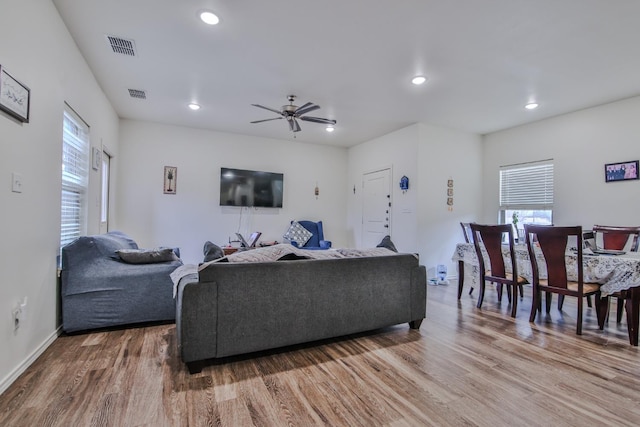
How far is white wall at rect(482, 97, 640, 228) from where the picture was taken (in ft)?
13.3

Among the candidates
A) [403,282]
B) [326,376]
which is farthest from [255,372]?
[403,282]

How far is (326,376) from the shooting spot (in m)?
2.09

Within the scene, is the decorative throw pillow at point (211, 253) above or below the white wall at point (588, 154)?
below

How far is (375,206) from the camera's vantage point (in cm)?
614

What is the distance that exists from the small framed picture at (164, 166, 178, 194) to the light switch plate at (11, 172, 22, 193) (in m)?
3.52

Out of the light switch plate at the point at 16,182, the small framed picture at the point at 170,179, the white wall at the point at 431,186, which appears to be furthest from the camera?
the small framed picture at the point at 170,179

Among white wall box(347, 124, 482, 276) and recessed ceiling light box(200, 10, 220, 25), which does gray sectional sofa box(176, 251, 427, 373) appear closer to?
recessed ceiling light box(200, 10, 220, 25)

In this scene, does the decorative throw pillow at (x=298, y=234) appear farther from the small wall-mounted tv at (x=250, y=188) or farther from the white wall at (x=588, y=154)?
the white wall at (x=588, y=154)

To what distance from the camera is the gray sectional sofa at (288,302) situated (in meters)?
2.09

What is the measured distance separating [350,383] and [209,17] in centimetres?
292

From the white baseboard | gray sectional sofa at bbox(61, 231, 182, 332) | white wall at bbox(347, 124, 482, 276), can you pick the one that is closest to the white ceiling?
white wall at bbox(347, 124, 482, 276)

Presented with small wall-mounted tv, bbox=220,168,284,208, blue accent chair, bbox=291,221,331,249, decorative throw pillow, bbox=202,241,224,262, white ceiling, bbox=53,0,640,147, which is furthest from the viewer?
blue accent chair, bbox=291,221,331,249

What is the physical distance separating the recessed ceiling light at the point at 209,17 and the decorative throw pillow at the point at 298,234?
4.08m

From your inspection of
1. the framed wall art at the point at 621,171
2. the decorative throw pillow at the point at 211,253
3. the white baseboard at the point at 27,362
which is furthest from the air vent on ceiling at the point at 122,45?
the framed wall art at the point at 621,171
